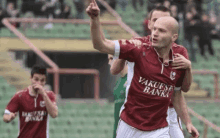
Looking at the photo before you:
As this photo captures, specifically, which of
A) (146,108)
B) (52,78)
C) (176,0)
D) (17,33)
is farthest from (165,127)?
(176,0)

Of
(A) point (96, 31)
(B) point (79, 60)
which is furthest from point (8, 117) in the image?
(B) point (79, 60)

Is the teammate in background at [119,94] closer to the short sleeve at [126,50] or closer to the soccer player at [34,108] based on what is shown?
the soccer player at [34,108]

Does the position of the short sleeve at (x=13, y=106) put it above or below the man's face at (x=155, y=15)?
below

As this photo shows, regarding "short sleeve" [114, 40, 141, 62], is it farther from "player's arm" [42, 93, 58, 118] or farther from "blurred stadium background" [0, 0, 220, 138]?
"blurred stadium background" [0, 0, 220, 138]

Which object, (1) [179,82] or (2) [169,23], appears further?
(1) [179,82]

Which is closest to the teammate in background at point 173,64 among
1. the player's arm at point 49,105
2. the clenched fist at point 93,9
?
the clenched fist at point 93,9

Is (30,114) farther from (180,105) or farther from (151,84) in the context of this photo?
(151,84)

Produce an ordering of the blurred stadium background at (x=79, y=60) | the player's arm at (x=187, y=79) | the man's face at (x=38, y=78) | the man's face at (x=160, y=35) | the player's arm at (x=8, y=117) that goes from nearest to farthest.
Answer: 1. the man's face at (x=160, y=35)
2. the player's arm at (x=187, y=79)
3. the player's arm at (x=8, y=117)
4. the man's face at (x=38, y=78)
5. the blurred stadium background at (x=79, y=60)

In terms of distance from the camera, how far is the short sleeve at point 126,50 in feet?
12.7

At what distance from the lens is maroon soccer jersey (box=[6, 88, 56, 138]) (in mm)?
5859

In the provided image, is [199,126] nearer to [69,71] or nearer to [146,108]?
[69,71]

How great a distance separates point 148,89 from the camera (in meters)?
4.10

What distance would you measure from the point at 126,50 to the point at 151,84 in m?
0.41

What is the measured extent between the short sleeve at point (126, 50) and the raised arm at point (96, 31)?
8 cm
